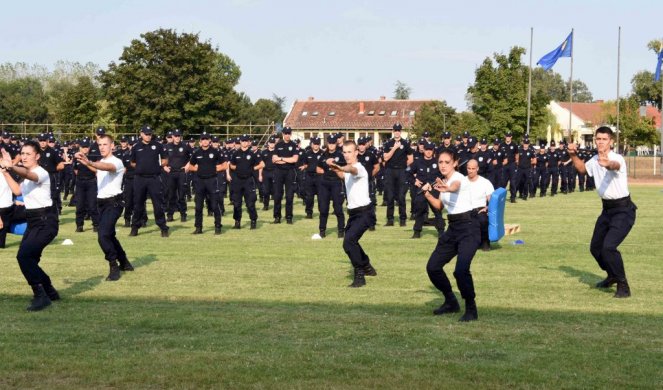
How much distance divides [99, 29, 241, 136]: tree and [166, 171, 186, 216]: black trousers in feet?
143

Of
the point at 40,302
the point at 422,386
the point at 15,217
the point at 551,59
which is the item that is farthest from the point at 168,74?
the point at 422,386

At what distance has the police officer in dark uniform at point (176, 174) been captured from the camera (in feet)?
78.1

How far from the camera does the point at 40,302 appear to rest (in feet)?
36.4

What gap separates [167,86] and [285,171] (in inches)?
1851

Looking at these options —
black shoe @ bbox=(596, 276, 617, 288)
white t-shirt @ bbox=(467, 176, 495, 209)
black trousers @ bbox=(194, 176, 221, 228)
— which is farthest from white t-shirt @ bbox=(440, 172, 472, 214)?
black trousers @ bbox=(194, 176, 221, 228)

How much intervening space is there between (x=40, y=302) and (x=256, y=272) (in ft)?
13.0

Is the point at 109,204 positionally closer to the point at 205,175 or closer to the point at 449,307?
the point at 449,307

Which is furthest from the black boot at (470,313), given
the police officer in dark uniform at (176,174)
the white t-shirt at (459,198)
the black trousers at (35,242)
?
the police officer in dark uniform at (176,174)

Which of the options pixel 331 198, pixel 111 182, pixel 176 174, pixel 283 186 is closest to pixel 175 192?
pixel 176 174

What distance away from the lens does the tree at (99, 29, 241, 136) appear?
68312mm

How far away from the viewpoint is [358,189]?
13.2 m

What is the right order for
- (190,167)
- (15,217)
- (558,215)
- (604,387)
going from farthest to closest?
(558,215)
(190,167)
(15,217)
(604,387)

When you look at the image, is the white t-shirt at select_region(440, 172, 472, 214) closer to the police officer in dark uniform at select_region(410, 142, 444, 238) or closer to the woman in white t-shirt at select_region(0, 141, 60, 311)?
the woman in white t-shirt at select_region(0, 141, 60, 311)

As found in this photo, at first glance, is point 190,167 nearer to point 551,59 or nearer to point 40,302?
point 40,302
